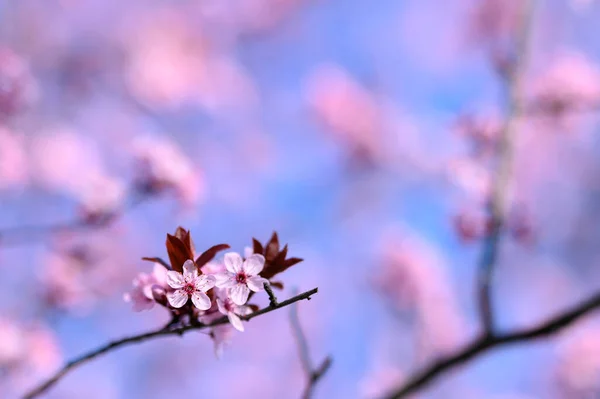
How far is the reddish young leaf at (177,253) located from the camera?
1.22m

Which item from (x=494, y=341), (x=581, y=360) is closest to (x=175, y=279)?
(x=494, y=341)

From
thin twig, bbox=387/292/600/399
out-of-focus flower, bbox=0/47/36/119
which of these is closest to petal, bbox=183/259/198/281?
thin twig, bbox=387/292/600/399

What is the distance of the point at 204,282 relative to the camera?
3.90 ft

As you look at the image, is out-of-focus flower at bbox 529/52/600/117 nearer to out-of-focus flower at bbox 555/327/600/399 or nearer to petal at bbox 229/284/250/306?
petal at bbox 229/284/250/306

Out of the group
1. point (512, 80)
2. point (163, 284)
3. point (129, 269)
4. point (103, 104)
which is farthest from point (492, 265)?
point (103, 104)

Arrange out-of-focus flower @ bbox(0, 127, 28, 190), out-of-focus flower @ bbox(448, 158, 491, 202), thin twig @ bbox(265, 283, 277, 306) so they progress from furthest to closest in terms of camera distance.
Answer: out-of-focus flower @ bbox(0, 127, 28, 190)
out-of-focus flower @ bbox(448, 158, 491, 202)
thin twig @ bbox(265, 283, 277, 306)

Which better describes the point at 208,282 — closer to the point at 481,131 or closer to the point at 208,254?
the point at 208,254

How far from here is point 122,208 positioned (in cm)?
290

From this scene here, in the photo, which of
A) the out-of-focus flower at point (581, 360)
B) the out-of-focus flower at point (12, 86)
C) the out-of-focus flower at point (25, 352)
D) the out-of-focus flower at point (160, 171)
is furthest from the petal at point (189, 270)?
the out-of-focus flower at point (581, 360)

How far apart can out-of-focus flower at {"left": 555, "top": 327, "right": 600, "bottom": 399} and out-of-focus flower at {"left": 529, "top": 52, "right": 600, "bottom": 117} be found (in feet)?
13.8

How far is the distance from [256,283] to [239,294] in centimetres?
4

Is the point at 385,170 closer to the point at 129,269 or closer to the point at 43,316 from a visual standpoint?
the point at 129,269

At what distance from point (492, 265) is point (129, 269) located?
5236mm

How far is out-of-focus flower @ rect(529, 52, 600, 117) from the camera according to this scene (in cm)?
380
